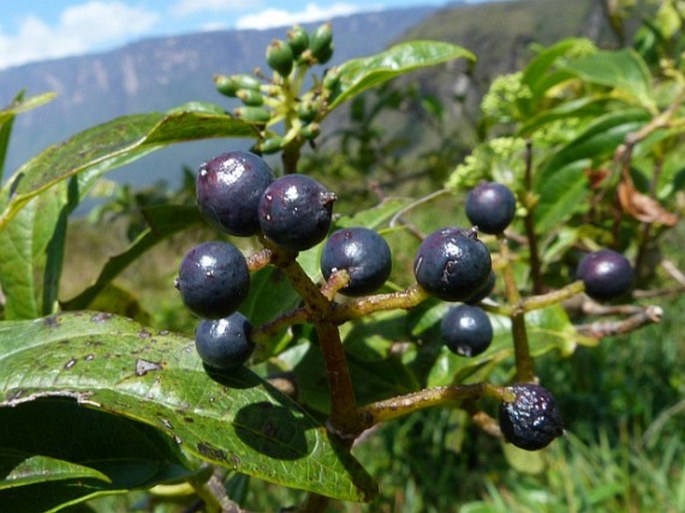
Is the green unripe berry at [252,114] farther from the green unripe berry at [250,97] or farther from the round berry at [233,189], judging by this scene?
the round berry at [233,189]

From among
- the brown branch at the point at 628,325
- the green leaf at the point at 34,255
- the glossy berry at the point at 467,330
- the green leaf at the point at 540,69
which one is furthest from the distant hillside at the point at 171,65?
the glossy berry at the point at 467,330

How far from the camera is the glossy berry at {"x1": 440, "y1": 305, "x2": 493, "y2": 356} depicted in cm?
94

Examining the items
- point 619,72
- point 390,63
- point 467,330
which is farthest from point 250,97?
point 619,72

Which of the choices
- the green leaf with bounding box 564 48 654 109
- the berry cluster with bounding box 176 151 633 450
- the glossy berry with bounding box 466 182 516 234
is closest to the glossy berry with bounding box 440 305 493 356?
the glossy berry with bounding box 466 182 516 234

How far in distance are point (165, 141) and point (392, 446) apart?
3.47 meters

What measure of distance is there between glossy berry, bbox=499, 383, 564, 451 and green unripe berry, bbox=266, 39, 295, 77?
64 centimetres

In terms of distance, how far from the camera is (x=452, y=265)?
610 mm

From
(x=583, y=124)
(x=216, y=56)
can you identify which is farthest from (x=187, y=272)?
(x=216, y=56)

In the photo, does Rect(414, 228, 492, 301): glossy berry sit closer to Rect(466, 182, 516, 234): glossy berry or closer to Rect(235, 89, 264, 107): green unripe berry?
Rect(466, 182, 516, 234): glossy berry

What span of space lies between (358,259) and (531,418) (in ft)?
0.80

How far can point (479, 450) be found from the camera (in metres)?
4.04

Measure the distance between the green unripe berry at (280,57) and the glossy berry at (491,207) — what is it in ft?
1.25

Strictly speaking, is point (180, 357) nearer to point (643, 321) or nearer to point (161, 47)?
point (643, 321)

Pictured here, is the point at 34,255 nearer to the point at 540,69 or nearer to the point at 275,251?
the point at 275,251
